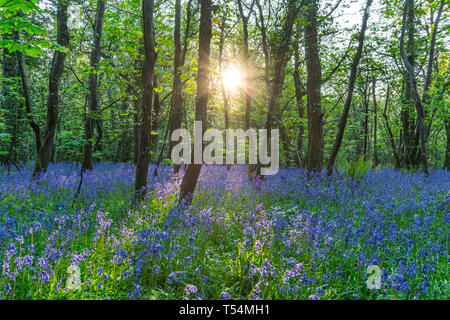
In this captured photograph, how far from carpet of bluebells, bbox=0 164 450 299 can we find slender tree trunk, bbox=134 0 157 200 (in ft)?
1.84

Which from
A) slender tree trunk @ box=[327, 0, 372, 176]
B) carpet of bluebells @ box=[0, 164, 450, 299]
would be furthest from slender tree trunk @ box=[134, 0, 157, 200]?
slender tree trunk @ box=[327, 0, 372, 176]

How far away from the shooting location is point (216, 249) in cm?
331

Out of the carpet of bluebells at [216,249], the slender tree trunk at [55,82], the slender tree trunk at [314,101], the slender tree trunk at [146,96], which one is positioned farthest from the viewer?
the slender tree trunk at [314,101]

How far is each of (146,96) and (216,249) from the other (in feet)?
11.2

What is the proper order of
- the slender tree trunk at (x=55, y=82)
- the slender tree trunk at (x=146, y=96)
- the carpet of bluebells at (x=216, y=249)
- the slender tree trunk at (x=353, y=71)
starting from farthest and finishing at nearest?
the slender tree trunk at (x=353, y=71)
the slender tree trunk at (x=55, y=82)
the slender tree trunk at (x=146, y=96)
the carpet of bluebells at (x=216, y=249)

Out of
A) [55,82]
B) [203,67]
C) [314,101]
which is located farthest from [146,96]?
[314,101]

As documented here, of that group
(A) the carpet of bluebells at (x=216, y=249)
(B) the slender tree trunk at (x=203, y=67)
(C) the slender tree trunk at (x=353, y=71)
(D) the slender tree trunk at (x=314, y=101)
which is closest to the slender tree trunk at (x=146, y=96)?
(A) the carpet of bluebells at (x=216, y=249)

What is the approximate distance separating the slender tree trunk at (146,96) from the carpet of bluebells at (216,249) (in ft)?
1.84

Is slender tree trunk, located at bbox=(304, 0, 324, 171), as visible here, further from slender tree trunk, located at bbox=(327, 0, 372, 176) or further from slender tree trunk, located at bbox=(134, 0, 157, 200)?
slender tree trunk, located at bbox=(134, 0, 157, 200)

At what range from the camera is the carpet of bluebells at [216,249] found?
7.14ft

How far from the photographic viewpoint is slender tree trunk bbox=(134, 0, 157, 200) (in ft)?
15.8

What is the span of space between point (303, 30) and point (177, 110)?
4841 millimetres

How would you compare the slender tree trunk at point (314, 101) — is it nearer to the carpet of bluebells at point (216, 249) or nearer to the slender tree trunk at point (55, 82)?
the carpet of bluebells at point (216, 249)

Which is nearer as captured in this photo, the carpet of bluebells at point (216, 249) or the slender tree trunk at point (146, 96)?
the carpet of bluebells at point (216, 249)
